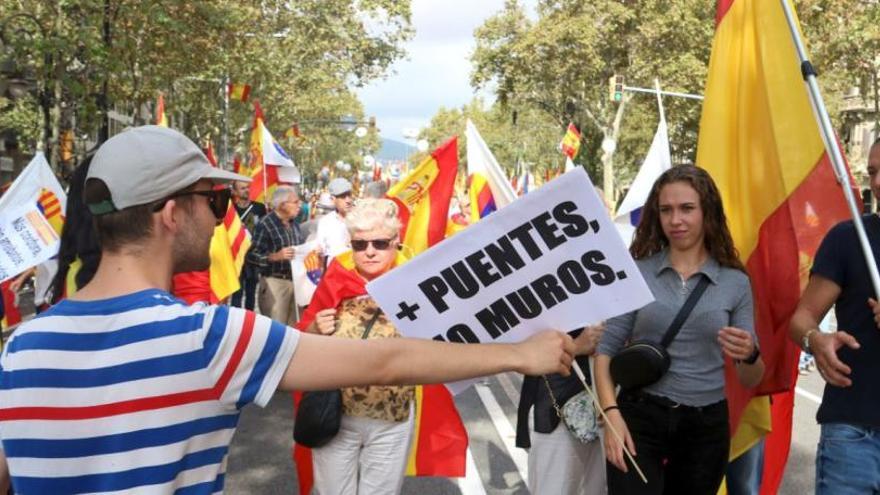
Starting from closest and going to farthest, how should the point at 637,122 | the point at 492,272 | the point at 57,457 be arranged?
1. the point at 57,457
2. the point at 492,272
3. the point at 637,122

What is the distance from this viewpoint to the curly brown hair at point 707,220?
337cm

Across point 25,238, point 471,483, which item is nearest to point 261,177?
point 25,238

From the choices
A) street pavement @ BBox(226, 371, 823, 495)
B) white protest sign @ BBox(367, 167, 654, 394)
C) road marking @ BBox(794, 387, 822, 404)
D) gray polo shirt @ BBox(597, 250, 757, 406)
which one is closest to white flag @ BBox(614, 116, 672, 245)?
street pavement @ BBox(226, 371, 823, 495)

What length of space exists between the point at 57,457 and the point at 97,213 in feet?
1.56

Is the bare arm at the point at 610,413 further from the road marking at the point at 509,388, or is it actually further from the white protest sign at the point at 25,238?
the road marking at the point at 509,388

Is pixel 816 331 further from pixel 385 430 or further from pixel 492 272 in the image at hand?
pixel 385 430

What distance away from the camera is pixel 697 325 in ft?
10.6

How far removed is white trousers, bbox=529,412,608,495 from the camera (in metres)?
3.74

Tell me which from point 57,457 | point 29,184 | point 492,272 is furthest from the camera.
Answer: point 29,184

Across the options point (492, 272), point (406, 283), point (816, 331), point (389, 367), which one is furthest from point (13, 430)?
point (816, 331)

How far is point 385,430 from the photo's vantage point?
3.71 meters

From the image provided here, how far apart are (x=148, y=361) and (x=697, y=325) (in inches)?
83.4

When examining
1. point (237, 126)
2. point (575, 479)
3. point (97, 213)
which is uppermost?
point (97, 213)

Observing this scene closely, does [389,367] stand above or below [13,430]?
above
